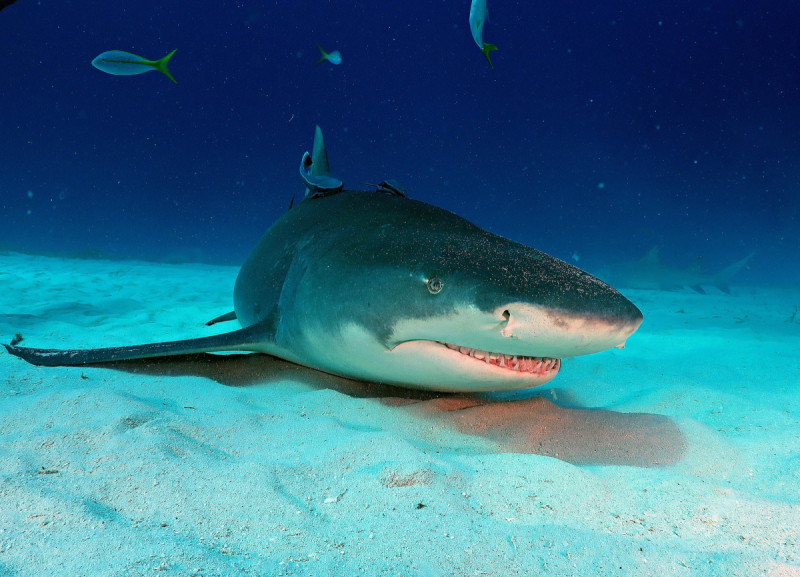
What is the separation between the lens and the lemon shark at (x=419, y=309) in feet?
5.25

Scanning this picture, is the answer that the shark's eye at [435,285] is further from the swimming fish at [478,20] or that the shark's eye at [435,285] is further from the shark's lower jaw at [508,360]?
the swimming fish at [478,20]

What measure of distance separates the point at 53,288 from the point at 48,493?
7122 mm

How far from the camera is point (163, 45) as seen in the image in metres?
48.4

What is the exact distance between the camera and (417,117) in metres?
55.2

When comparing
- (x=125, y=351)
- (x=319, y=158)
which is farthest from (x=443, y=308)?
(x=319, y=158)

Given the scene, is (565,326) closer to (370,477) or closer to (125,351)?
(370,477)

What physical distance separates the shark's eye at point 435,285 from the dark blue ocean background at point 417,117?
33921 mm

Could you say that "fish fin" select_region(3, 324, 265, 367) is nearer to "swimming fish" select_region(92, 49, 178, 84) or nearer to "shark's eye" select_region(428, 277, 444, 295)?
"shark's eye" select_region(428, 277, 444, 295)

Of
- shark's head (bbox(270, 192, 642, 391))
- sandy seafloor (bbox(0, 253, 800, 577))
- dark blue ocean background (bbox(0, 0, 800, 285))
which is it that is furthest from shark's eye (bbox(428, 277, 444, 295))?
dark blue ocean background (bbox(0, 0, 800, 285))

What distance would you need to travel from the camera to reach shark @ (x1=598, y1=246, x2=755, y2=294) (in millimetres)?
15477

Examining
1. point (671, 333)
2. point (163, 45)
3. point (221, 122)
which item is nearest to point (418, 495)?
point (671, 333)

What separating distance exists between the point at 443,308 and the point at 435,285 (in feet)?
0.34

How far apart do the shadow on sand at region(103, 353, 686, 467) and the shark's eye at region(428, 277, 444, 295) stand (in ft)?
2.56

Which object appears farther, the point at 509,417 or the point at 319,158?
the point at 319,158
